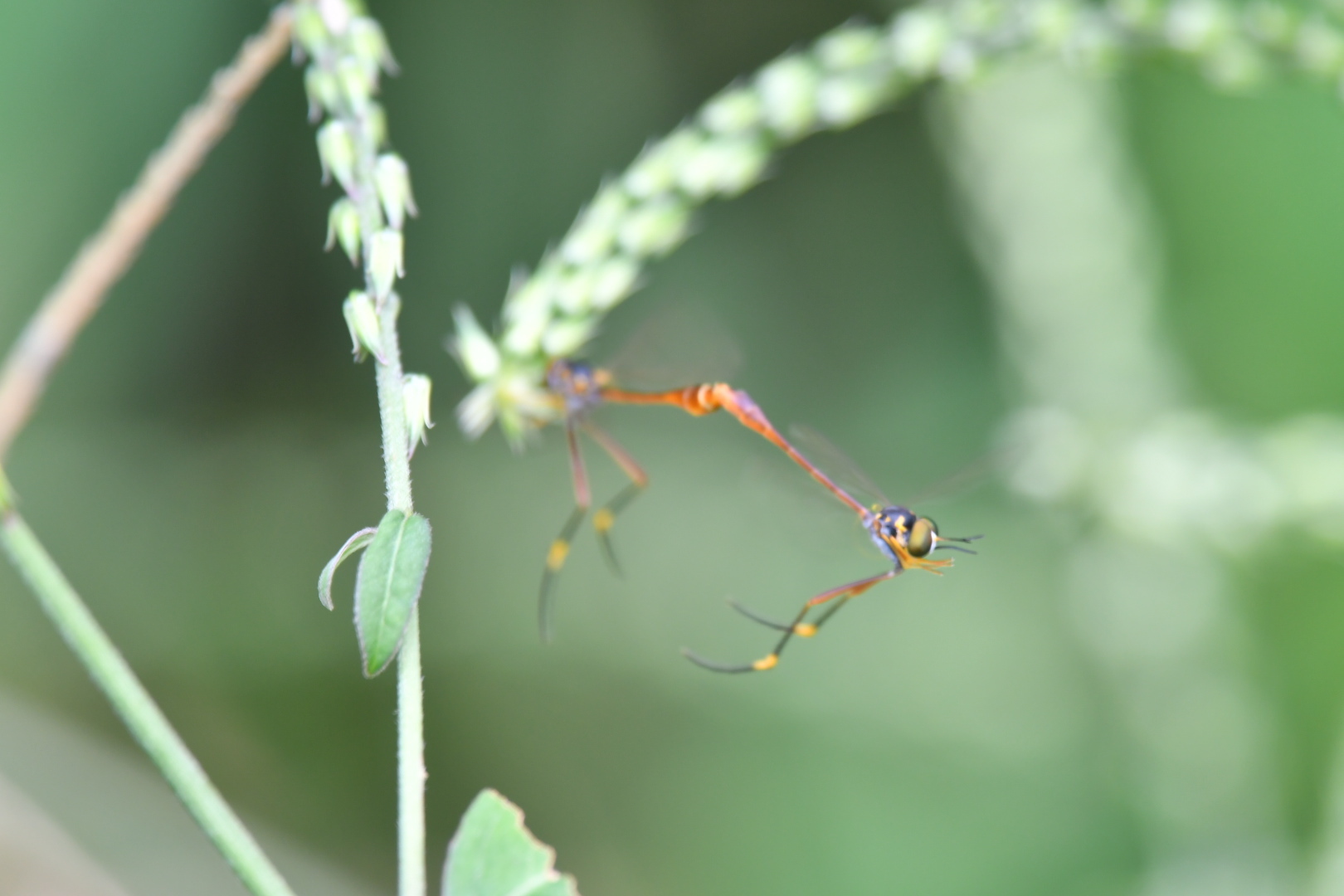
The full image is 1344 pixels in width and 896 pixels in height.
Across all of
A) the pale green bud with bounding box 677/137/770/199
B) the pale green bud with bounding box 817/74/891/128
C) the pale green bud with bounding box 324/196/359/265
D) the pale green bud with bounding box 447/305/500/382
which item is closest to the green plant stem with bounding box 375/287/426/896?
the pale green bud with bounding box 324/196/359/265

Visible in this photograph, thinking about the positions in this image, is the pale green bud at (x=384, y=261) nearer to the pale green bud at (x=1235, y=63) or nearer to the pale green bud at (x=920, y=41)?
the pale green bud at (x=920, y=41)

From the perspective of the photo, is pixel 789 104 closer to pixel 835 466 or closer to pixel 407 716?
pixel 835 466

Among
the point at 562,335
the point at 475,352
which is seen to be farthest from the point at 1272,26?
the point at 475,352

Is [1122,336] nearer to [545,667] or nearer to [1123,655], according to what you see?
[1123,655]

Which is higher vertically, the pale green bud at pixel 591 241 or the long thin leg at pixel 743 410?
the pale green bud at pixel 591 241

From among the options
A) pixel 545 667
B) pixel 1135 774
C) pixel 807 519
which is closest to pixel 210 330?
pixel 545 667

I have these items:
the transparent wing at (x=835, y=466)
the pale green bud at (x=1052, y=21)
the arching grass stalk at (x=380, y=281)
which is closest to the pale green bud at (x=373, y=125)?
the arching grass stalk at (x=380, y=281)
